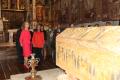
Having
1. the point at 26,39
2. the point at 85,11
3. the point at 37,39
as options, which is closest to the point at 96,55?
the point at 26,39

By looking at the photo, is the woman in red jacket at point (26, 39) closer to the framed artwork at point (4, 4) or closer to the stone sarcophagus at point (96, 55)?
the stone sarcophagus at point (96, 55)

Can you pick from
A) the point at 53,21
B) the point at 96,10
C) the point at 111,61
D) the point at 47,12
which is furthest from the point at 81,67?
the point at 47,12

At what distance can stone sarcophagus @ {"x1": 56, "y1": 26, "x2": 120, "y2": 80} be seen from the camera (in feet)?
4.69

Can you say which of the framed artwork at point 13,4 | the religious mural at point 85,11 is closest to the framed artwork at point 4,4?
the framed artwork at point 13,4

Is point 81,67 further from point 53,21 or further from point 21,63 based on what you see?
point 53,21

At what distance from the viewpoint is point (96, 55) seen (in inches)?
65.4

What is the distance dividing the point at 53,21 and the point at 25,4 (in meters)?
4.17

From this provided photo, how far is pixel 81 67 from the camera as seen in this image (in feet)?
6.65

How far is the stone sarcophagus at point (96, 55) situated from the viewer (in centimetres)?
143

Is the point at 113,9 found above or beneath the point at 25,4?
beneath

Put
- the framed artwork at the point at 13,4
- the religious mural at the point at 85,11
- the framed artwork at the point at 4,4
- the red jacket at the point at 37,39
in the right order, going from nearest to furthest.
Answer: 1. the religious mural at the point at 85,11
2. the red jacket at the point at 37,39
3. the framed artwork at the point at 4,4
4. the framed artwork at the point at 13,4

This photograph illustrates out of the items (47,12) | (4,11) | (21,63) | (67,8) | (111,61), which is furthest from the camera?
(4,11)

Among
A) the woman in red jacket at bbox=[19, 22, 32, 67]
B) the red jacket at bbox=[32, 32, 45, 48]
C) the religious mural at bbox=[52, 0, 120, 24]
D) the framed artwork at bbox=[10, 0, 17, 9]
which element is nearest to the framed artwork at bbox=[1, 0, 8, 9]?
the framed artwork at bbox=[10, 0, 17, 9]

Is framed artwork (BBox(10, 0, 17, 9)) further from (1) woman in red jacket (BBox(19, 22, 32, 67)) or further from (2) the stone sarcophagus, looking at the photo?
(2) the stone sarcophagus
